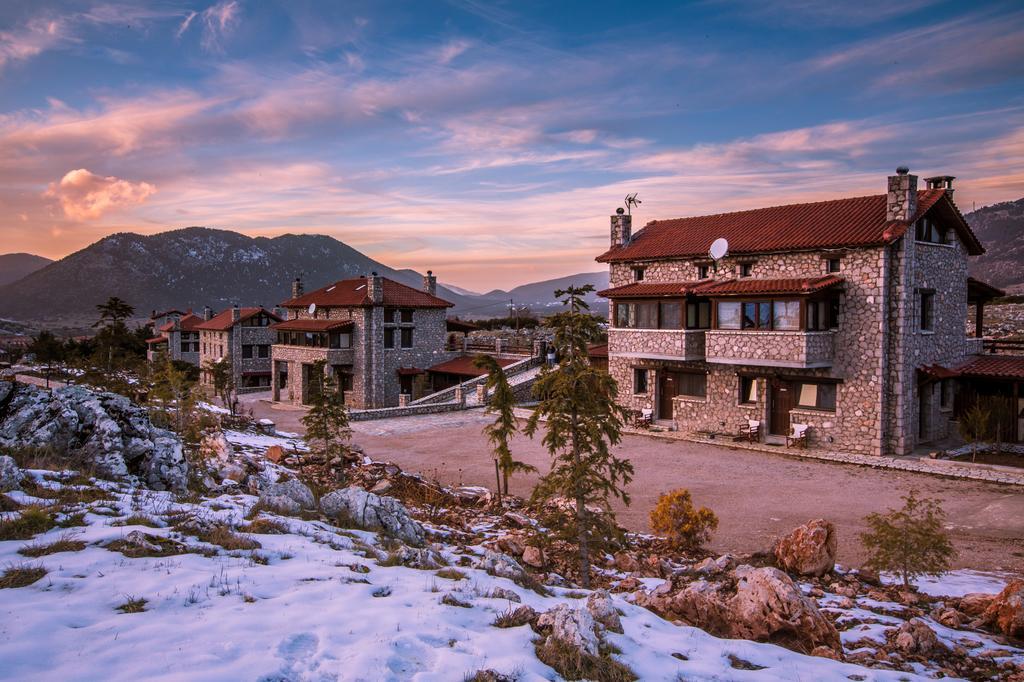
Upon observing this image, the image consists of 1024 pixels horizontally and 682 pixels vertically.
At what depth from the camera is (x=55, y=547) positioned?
22.9ft

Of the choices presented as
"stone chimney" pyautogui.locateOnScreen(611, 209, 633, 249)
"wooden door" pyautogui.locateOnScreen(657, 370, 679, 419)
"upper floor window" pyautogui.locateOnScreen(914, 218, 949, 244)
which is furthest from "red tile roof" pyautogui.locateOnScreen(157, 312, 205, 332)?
"upper floor window" pyautogui.locateOnScreen(914, 218, 949, 244)

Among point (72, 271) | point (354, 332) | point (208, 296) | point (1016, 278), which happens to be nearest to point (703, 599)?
point (354, 332)

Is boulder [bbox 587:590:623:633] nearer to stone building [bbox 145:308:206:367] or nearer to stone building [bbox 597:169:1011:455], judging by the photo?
stone building [bbox 597:169:1011:455]

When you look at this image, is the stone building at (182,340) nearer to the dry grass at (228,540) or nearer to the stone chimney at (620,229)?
the stone chimney at (620,229)

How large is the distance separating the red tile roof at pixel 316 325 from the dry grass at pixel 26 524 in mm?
33735

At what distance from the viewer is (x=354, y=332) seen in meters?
42.0

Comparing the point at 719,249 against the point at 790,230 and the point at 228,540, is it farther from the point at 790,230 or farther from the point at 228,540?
the point at 228,540

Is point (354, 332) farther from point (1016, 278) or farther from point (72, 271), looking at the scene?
point (72, 271)

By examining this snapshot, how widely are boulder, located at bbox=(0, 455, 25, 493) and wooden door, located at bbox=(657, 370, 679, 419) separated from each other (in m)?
24.6

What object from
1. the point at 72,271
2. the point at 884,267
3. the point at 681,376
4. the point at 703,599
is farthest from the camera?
the point at 72,271

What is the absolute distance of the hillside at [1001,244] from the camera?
4204 inches

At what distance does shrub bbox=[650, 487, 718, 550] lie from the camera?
522 inches

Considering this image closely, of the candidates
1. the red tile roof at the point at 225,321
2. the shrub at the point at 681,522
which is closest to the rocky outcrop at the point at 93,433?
the shrub at the point at 681,522

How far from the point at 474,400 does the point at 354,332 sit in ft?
33.9
